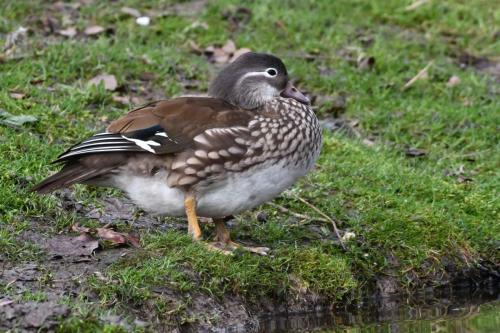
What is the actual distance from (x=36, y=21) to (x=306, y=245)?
4.66 m

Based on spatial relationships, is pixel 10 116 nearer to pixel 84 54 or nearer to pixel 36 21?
pixel 84 54

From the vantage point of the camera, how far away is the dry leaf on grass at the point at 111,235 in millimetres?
6281

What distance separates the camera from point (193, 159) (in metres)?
6.16

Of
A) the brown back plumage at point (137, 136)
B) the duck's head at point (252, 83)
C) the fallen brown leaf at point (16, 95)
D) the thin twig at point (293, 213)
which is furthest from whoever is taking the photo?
the fallen brown leaf at point (16, 95)

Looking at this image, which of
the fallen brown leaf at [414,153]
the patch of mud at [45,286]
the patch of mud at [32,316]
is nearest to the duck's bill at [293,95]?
the patch of mud at [45,286]

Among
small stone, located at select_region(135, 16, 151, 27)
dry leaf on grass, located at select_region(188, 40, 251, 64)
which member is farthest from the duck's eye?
small stone, located at select_region(135, 16, 151, 27)

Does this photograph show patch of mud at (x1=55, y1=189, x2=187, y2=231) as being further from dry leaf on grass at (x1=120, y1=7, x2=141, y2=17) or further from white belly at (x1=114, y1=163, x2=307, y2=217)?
dry leaf on grass at (x1=120, y1=7, x2=141, y2=17)

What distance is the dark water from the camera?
5.87 m

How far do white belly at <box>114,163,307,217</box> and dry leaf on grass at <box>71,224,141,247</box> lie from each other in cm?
21

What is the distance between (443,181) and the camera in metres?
7.98

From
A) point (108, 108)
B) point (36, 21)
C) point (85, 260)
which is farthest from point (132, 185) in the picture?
point (36, 21)

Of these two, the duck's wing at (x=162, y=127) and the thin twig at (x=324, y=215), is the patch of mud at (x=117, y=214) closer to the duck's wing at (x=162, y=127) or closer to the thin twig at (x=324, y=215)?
the duck's wing at (x=162, y=127)

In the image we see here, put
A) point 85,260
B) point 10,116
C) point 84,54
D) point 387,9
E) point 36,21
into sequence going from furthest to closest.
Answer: point 387,9
point 36,21
point 84,54
point 10,116
point 85,260

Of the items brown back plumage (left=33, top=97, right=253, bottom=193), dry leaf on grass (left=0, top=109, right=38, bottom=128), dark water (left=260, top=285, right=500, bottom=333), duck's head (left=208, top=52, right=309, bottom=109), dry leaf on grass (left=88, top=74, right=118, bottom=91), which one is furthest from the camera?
dry leaf on grass (left=88, top=74, right=118, bottom=91)
